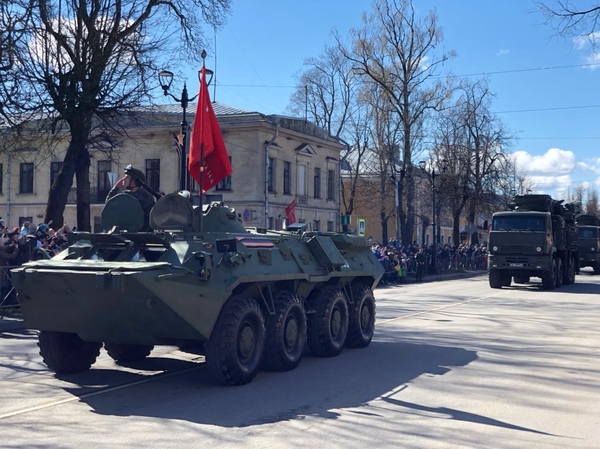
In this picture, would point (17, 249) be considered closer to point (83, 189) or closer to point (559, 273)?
point (83, 189)

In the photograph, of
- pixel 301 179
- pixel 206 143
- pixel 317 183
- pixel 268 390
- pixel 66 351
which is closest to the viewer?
pixel 268 390

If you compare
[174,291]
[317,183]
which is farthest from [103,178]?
[174,291]

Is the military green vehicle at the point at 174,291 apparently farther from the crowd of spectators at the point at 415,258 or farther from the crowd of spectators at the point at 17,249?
the crowd of spectators at the point at 415,258

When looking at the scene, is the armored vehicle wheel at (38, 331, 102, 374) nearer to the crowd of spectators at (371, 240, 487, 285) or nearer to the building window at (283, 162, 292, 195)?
the crowd of spectators at (371, 240, 487, 285)

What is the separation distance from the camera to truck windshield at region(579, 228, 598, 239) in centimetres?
4038

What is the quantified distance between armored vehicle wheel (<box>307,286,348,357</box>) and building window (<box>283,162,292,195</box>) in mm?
33609

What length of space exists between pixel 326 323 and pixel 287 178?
3474 cm

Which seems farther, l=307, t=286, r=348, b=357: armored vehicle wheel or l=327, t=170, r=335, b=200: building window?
l=327, t=170, r=335, b=200: building window

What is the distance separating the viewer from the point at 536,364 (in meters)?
11.1

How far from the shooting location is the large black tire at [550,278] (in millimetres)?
27019

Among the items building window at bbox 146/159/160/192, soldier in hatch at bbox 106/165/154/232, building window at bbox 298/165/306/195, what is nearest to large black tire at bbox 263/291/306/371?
soldier in hatch at bbox 106/165/154/232

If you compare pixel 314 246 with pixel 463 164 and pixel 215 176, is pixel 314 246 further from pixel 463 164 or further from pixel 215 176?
pixel 463 164

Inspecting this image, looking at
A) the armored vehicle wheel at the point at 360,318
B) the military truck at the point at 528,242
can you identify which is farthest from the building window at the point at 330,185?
the armored vehicle wheel at the point at 360,318

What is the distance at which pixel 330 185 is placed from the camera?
51.6 meters
